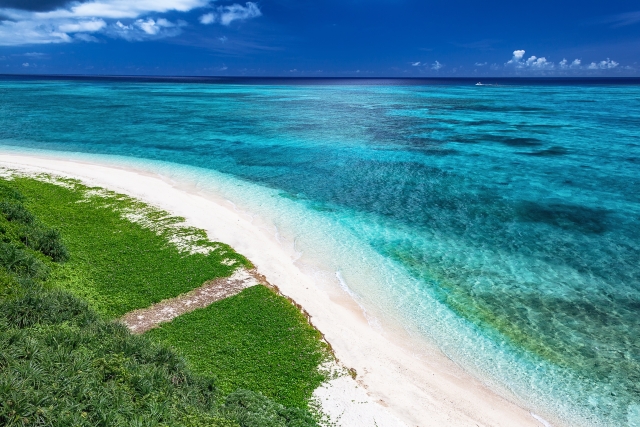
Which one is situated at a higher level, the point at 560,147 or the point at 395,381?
the point at 560,147

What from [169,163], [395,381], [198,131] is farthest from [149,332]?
[198,131]

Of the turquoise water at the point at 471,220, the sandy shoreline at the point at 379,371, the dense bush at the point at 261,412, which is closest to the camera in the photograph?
the dense bush at the point at 261,412

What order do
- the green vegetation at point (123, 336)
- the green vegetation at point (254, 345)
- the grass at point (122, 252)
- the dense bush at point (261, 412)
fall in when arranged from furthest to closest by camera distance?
the grass at point (122, 252), the green vegetation at point (254, 345), the dense bush at point (261, 412), the green vegetation at point (123, 336)

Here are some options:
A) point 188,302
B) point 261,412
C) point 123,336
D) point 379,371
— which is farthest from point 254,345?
point 123,336

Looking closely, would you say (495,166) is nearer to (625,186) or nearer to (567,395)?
(625,186)

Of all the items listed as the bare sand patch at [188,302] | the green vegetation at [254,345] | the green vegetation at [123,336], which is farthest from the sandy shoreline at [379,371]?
the bare sand patch at [188,302]

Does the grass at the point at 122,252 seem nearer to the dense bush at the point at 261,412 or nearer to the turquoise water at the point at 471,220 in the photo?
the turquoise water at the point at 471,220
